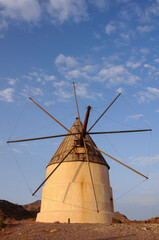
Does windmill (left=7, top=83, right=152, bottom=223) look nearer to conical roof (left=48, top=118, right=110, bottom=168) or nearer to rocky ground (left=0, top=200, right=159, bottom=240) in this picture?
conical roof (left=48, top=118, right=110, bottom=168)

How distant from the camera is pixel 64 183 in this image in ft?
59.2

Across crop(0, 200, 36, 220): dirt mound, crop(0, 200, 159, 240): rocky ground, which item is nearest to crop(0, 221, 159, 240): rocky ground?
crop(0, 200, 159, 240): rocky ground

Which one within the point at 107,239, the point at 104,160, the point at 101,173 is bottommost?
the point at 107,239

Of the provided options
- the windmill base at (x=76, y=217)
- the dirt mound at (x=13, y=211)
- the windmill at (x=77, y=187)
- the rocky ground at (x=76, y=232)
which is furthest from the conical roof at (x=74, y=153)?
the dirt mound at (x=13, y=211)

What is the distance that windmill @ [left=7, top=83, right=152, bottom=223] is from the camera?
17094 millimetres

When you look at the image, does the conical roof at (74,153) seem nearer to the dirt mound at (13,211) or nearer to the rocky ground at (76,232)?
the rocky ground at (76,232)

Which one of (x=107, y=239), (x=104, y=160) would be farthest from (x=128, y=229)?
(x=104, y=160)

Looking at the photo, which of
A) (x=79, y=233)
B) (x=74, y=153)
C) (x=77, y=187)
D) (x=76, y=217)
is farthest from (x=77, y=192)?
(x=79, y=233)

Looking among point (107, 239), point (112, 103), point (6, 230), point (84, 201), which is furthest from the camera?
point (112, 103)

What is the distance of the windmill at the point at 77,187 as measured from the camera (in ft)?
56.1

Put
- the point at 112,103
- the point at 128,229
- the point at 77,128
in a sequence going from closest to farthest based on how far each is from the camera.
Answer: the point at 128,229 → the point at 112,103 → the point at 77,128

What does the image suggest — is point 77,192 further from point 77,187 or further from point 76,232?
point 76,232

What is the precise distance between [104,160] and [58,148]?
463 cm

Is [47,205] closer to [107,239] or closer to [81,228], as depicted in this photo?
[81,228]
